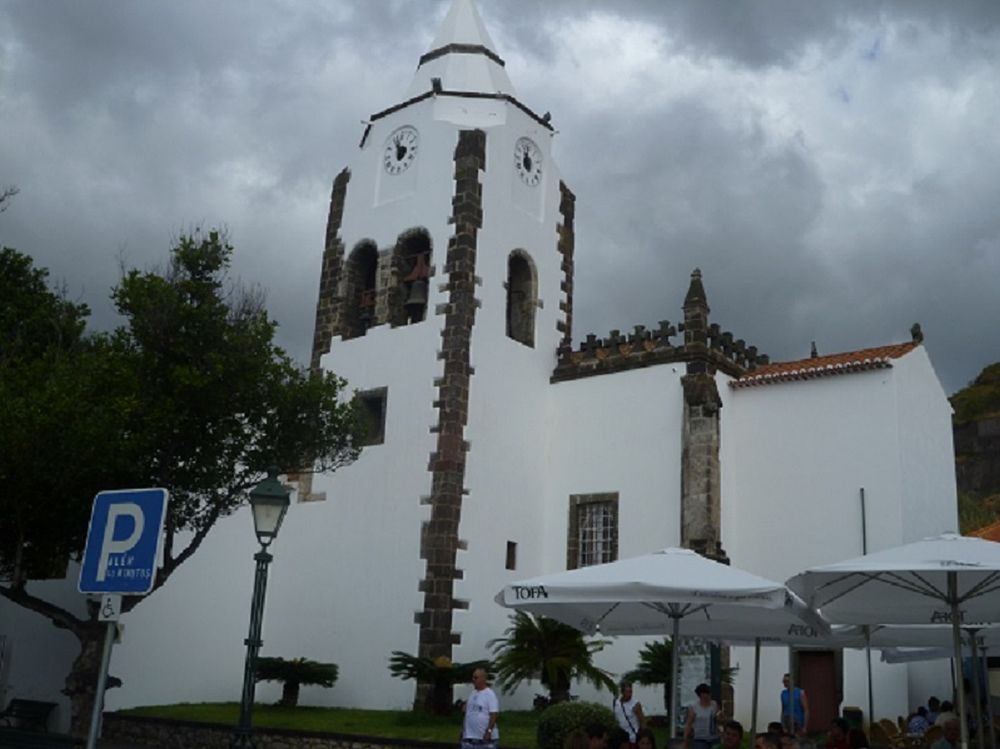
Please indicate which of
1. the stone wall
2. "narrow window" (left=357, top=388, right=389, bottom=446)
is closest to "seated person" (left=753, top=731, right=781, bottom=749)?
the stone wall

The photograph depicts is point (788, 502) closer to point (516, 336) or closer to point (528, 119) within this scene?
point (516, 336)

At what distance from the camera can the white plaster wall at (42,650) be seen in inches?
808

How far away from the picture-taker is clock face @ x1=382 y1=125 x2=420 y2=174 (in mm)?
24000

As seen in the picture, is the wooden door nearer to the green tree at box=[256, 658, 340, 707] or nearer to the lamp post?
the green tree at box=[256, 658, 340, 707]

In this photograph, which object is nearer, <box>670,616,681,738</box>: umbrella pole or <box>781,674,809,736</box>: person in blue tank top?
<box>670,616,681,738</box>: umbrella pole

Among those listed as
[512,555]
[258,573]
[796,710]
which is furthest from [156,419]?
[796,710]

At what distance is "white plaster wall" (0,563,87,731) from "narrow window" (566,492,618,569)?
9497 millimetres

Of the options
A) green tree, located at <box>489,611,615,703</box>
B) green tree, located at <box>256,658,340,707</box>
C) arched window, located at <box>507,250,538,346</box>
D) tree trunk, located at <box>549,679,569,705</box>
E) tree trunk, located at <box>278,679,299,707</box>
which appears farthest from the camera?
arched window, located at <box>507,250,538,346</box>

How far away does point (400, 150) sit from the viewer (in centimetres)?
2431

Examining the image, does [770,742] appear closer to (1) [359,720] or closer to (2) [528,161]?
(1) [359,720]

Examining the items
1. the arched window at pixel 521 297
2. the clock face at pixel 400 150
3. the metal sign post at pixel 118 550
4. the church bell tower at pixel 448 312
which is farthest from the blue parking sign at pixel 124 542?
the clock face at pixel 400 150

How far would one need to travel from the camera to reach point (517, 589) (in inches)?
411

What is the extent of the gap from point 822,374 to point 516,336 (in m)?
6.61

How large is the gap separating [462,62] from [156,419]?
1297 centimetres
